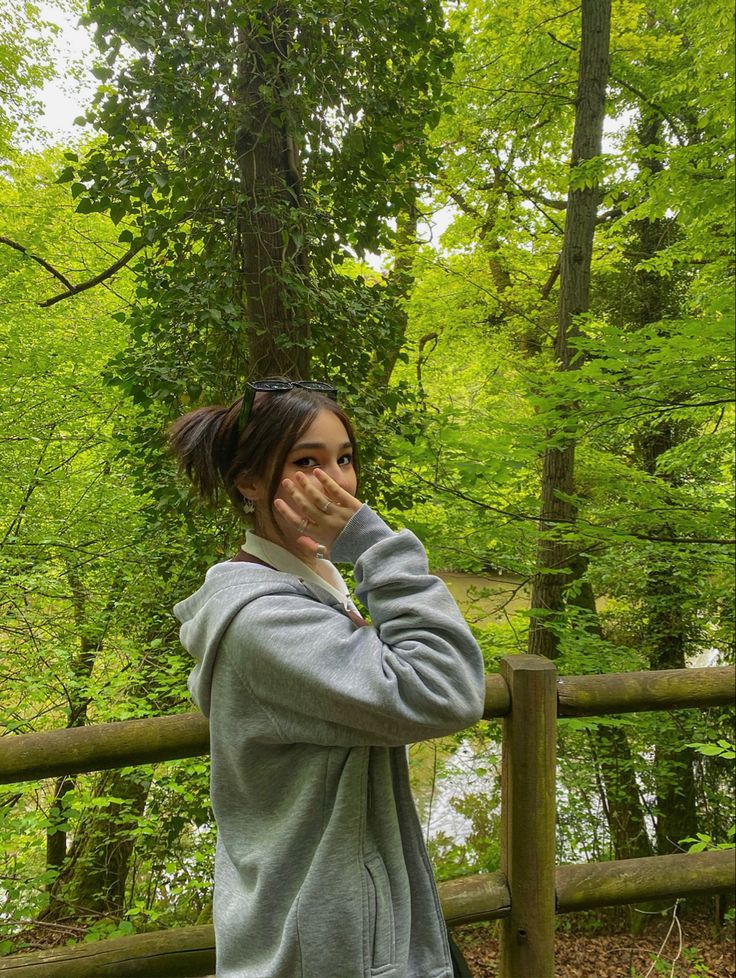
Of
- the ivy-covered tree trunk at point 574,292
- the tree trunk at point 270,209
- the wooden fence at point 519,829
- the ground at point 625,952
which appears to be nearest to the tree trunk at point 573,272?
the ivy-covered tree trunk at point 574,292

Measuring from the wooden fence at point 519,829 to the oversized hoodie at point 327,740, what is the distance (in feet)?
2.04

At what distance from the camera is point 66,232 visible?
5828 mm

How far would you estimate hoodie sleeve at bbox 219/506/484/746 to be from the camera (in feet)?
2.92

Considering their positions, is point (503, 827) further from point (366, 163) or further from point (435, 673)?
point (366, 163)

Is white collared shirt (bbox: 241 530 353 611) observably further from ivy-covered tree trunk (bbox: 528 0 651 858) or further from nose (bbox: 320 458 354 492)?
ivy-covered tree trunk (bbox: 528 0 651 858)

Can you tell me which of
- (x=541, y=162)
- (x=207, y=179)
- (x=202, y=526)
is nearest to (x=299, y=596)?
(x=202, y=526)

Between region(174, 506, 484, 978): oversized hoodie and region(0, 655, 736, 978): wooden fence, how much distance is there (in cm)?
62

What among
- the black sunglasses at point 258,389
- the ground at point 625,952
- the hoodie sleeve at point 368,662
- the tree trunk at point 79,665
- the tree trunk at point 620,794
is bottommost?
the ground at point 625,952

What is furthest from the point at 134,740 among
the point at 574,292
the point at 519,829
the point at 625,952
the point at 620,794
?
the point at 620,794

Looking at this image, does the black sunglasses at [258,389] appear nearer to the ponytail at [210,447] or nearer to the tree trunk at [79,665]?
the ponytail at [210,447]

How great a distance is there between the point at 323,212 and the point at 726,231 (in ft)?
7.99

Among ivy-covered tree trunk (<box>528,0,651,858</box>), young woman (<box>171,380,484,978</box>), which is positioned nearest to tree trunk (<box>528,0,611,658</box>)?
ivy-covered tree trunk (<box>528,0,651,858</box>)

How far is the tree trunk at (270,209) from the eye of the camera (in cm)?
252

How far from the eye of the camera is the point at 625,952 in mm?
4613
